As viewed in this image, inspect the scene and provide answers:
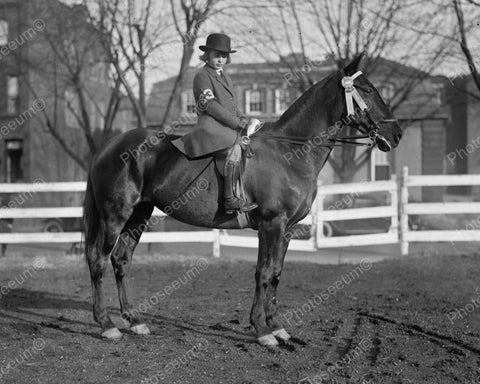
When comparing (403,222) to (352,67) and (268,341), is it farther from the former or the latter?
(268,341)

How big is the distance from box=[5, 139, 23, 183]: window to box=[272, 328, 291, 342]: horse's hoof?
28.5 m

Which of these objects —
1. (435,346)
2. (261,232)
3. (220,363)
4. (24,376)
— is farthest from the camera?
(261,232)

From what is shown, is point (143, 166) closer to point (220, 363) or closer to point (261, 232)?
point (261, 232)

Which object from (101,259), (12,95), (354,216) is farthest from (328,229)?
(12,95)

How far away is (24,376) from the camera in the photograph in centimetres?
498

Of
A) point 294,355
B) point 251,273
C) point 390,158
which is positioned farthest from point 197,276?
point 390,158

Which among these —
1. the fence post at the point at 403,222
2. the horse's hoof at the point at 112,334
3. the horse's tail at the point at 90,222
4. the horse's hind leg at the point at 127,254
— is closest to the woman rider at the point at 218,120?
the horse's hind leg at the point at 127,254

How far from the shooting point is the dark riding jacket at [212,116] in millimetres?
6332

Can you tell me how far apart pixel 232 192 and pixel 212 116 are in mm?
854

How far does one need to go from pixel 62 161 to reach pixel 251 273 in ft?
80.6

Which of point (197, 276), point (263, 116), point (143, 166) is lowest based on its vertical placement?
point (197, 276)

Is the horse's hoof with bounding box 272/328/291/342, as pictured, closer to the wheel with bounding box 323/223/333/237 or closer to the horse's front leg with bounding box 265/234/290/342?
the horse's front leg with bounding box 265/234/290/342

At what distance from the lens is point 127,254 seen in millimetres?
7219

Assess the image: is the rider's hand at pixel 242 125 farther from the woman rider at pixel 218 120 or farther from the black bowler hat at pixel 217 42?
the black bowler hat at pixel 217 42
